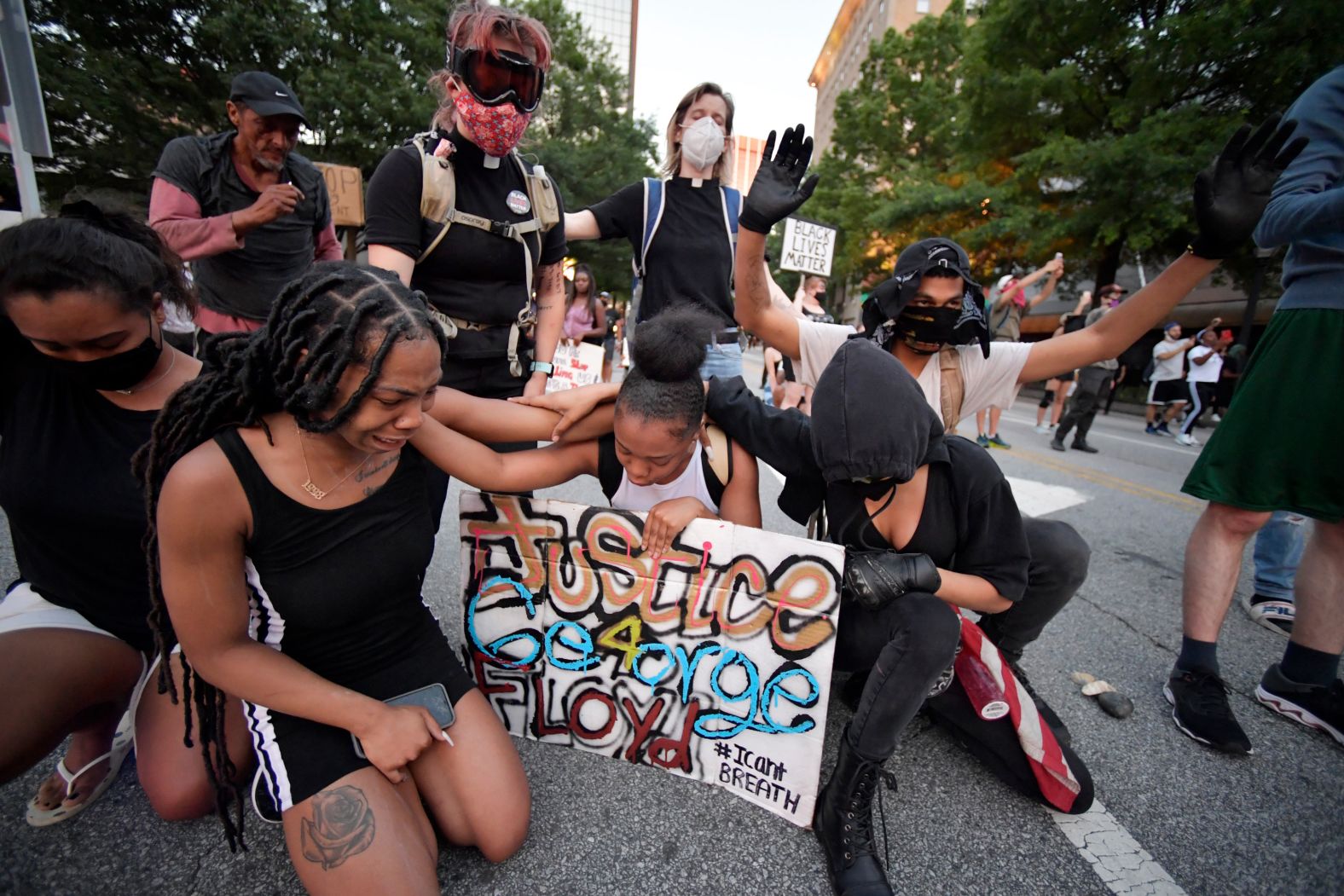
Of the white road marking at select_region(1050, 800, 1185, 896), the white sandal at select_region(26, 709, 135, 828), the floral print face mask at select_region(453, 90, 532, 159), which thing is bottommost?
the white sandal at select_region(26, 709, 135, 828)

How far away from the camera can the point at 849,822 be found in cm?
158

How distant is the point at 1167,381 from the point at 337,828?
14.3 m

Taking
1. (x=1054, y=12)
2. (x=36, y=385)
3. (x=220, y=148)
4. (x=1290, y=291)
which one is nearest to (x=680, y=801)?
(x=36, y=385)

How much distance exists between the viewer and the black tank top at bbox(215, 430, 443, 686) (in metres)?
1.42

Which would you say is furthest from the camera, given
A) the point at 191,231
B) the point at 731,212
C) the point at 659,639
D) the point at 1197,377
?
the point at 1197,377

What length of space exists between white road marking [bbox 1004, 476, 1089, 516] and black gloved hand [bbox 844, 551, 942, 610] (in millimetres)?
3673

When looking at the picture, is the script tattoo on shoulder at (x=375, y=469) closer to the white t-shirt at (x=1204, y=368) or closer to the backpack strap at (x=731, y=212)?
the backpack strap at (x=731, y=212)

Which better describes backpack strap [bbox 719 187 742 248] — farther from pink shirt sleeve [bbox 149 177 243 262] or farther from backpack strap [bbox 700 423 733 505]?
pink shirt sleeve [bbox 149 177 243 262]

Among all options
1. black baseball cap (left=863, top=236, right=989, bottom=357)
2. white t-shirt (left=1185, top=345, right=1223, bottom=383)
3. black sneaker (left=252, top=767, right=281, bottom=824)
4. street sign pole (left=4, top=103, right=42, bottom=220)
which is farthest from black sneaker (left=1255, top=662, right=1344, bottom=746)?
white t-shirt (left=1185, top=345, right=1223, bottom=383)

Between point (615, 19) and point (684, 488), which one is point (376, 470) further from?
point (615, 19)

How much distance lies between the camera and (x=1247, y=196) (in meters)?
1.92

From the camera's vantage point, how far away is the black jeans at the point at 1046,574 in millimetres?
1927

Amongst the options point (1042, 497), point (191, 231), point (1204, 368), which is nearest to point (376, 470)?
point (191, 231)

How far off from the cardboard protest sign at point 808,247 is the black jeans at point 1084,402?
380 centimetres
